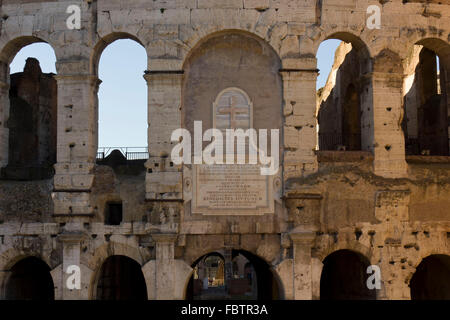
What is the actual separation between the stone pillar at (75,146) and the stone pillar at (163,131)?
142 centimetres

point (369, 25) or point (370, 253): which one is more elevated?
point (369, 25)

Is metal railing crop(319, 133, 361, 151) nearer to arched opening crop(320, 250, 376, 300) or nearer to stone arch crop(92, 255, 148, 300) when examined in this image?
arched opening crop(320, 250, 376, 300)

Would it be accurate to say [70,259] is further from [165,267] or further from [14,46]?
[14,46]

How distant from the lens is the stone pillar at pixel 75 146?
41.0 ft

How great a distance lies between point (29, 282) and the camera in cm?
1407

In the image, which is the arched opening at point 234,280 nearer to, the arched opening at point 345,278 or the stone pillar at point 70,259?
the arched opening at point 345,278

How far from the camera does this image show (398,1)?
13.0m

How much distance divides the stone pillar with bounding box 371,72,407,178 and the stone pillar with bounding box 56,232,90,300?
23.2 feet

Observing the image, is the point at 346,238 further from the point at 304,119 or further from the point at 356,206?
the point at 304,119

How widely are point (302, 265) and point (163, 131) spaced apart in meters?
4.38

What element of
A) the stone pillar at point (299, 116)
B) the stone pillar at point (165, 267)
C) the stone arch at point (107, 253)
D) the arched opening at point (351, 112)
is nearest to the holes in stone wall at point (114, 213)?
the stone arch at point (107, 253)
